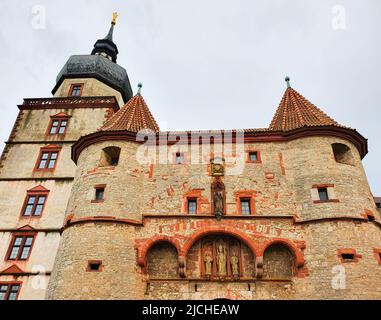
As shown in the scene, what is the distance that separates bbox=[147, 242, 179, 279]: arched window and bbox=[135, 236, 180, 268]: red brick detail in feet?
1.04

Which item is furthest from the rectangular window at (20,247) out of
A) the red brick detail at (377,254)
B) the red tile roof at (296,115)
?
the red brick detail at (377,254)

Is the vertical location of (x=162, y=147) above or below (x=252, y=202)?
above

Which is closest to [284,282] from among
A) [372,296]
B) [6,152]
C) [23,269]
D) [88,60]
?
[372,296]

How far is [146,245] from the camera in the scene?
48.7ft

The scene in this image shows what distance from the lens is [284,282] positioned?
14.2 m

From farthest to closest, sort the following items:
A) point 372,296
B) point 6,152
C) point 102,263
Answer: point 6,152 → point 102,263 → point 372,296

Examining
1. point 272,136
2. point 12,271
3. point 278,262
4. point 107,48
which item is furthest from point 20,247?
point 107,48

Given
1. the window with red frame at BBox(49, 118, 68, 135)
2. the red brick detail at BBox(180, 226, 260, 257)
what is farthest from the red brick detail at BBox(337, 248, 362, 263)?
the window with red frame at BBox(49, 118, 68, 135)

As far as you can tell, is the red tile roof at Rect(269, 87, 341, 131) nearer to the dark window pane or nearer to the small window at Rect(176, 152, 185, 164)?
the small window at Rect(176, 152, 185, 164)

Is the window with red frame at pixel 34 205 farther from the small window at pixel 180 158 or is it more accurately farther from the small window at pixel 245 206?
the small window at pixel 245 206

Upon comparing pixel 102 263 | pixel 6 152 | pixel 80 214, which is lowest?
pixel 102 263

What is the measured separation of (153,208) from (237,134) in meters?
5.48

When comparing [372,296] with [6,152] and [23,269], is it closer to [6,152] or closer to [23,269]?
[23,269]

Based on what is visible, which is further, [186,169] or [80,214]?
[186,169]
